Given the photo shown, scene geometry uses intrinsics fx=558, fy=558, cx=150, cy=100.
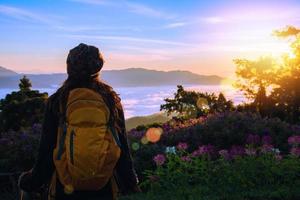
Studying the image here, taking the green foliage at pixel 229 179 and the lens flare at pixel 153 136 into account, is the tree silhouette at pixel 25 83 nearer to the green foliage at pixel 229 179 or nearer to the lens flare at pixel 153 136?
the lens flare at pixel 153 136

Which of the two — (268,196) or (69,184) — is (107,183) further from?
(268,196)

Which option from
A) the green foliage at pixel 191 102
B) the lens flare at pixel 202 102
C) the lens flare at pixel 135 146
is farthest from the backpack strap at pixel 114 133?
the lens flare at pixel 202 102

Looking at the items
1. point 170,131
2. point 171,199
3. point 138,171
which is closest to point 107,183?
point 171,199

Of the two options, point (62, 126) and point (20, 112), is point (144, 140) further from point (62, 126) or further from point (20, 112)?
point (20, 112)

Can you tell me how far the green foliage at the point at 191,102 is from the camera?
1361 inches

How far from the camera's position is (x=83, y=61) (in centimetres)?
331

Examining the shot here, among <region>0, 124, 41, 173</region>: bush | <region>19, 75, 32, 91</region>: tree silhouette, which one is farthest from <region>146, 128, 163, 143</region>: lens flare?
<region>19, 75, 32, 91</region>: tree silhouette

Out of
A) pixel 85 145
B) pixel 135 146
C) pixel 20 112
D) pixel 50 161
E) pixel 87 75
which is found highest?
pixel 87 75

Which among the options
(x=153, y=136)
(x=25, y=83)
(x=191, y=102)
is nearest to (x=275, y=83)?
(x=191, y=102)

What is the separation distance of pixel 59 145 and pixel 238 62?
51.0m

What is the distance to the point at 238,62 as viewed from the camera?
53281mm

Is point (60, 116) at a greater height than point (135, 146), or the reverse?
point (60, 116)

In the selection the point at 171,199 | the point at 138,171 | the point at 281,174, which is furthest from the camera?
the point at 138,171

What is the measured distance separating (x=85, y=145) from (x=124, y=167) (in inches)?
16.9
